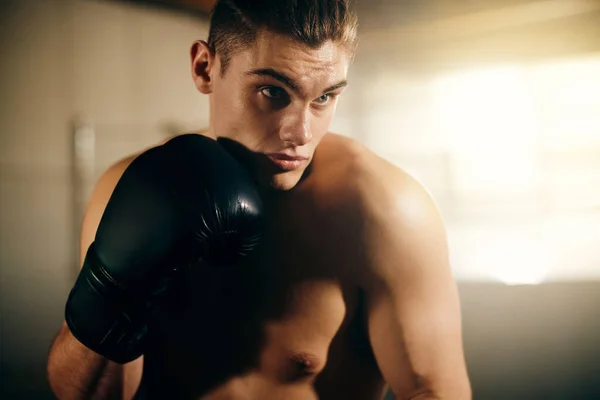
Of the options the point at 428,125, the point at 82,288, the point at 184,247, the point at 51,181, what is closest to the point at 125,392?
the point at 82,288

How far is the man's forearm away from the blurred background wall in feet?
0.49

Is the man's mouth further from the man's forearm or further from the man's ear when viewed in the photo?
the man's forearm

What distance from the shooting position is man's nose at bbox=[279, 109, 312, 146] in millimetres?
794

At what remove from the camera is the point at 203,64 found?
87cm

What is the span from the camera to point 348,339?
2.70 ft

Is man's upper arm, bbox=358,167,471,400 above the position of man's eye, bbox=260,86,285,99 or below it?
below

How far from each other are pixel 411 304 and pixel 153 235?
455mm

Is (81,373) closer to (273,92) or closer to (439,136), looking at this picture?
(273,92)

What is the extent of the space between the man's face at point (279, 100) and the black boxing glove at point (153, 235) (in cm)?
9

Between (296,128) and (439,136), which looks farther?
(439,136)

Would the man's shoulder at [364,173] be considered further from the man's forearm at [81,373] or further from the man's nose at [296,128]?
the man's forearm at [81,373]

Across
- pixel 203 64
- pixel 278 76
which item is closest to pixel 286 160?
pixel 278 76

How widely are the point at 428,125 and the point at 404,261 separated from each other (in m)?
0.34

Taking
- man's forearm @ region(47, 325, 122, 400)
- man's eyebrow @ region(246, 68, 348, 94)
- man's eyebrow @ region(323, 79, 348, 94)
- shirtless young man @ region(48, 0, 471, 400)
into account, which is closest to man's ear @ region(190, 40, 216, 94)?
shirtless young man @ region(48, 0, 471, 400)
